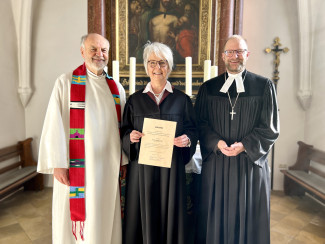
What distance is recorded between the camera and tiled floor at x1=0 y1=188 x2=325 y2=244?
3164mm

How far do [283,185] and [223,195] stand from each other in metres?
3.28

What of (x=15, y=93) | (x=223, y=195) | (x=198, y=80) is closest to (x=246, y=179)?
(x=223, y=195)

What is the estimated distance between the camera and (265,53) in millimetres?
4586

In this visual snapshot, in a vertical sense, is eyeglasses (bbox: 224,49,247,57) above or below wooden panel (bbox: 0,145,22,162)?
above

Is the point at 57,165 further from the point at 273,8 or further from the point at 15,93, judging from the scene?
the point at 273,8

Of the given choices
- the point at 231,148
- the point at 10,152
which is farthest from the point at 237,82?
the point at 10,152

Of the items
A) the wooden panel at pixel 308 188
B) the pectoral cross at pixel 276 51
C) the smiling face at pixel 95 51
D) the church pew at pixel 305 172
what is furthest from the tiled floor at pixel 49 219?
the smiling face at pixel 95 51

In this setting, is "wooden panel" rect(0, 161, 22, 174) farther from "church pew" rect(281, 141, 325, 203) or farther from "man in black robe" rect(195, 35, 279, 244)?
"church pew" rect(281, 141, 325, 203)

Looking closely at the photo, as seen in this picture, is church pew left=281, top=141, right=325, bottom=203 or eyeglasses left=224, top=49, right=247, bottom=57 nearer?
eyeglasses left=224, top=49, right=247, bottom=57

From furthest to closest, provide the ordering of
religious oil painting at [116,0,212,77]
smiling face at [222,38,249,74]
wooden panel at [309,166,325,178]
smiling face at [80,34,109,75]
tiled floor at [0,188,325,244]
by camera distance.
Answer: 1. religious oil painting at [116,0,212,77]
2. wooden panel at [309,166,325,178]
3. tiled floor at [0,188,325,244]
4. smiling face at [80,34,109,75]
5. smiling face at [222,38,249,74]

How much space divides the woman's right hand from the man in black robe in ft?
1.90

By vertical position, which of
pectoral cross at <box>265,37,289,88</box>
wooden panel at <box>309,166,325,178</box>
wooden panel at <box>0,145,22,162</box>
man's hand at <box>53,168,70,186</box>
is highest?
pectoral cross at <box>265,37,289,88</box>

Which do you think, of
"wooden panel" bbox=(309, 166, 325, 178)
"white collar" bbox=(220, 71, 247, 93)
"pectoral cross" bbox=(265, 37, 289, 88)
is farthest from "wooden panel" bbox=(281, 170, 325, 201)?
"white collar" bbox=(220, 71, 247, 93)

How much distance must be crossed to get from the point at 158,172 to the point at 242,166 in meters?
0.71
